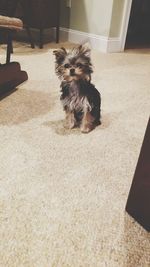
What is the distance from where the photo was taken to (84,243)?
0.85 metres

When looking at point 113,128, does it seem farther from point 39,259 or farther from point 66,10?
point 66,10

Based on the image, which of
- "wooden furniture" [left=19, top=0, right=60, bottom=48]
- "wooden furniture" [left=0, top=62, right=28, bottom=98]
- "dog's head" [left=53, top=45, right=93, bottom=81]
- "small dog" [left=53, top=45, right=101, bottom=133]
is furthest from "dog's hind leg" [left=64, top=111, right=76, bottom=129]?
"wooden furniture" [left=19, top=0, right=60, bottom=48]

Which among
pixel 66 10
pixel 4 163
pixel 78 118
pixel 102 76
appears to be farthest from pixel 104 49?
pixel 4 163

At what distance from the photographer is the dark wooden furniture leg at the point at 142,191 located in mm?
840

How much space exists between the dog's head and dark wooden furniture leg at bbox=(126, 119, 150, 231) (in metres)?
0.65

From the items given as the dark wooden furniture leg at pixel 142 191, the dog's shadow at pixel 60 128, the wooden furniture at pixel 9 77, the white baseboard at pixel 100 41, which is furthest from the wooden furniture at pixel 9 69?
the white baseboard at pixel 100 41

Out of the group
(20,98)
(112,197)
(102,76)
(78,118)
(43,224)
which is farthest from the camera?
(102,76)

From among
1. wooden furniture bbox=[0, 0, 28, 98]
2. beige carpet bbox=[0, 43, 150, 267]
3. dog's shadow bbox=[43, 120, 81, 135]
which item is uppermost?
wooden furniture bbox=[0, 0, 28, 98]

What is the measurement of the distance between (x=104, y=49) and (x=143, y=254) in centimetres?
298

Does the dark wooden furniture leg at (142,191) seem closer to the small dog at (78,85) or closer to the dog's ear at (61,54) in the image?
the small dog at (78,85)

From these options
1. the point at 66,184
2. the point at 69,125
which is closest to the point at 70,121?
the point at 69,125

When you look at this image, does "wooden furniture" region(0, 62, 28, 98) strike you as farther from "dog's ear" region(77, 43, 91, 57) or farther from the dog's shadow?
"dog's ear" region(77, 43, 91, 57)

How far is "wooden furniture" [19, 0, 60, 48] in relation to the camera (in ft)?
10.1

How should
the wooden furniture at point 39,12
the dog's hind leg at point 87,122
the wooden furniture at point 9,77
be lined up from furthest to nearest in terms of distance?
the wooden furniture at point 39,12
the wooden furniture at point 9,77
the dog's hind leg at point 87,122
